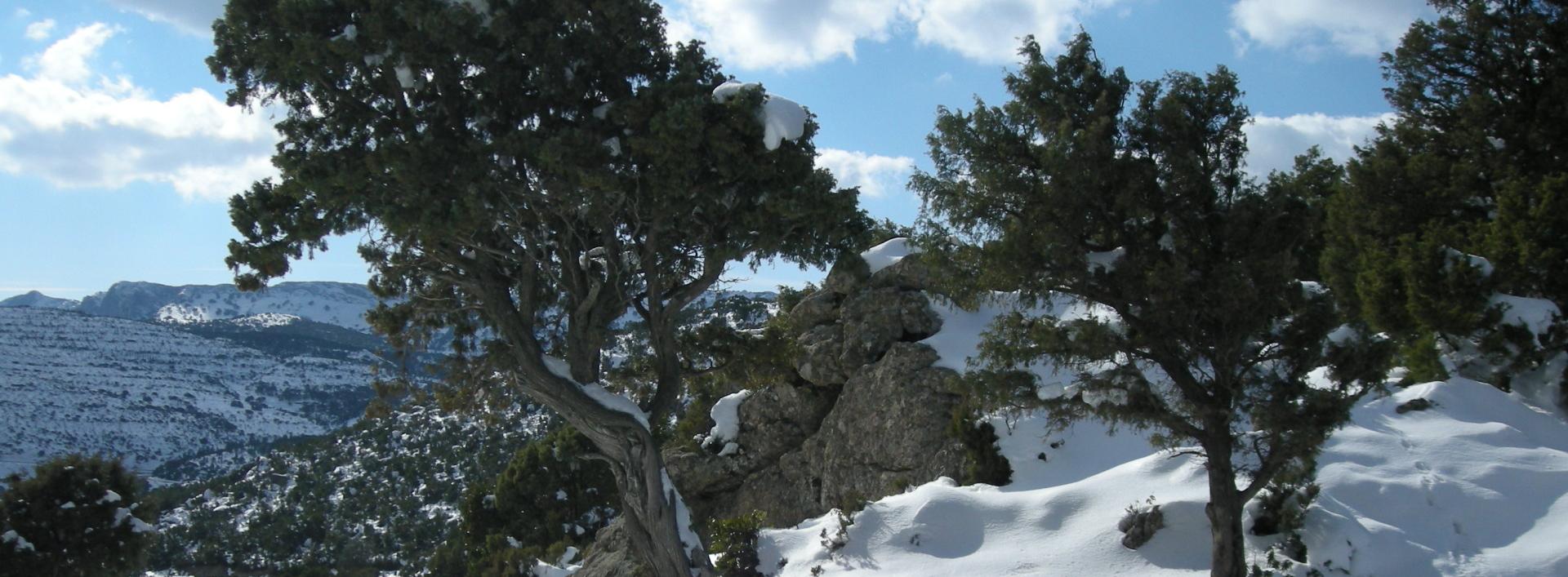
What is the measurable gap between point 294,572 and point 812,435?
34.2m

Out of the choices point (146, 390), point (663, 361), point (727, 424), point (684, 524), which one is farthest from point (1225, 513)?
point (146, 390)

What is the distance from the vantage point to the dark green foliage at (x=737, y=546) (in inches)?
484

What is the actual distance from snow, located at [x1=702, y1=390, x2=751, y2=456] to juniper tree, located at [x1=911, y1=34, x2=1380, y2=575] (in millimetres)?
10450

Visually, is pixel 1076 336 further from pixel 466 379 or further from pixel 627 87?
pixel 466 379

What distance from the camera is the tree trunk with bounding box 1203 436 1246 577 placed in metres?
9.20

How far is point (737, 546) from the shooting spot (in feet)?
41.3

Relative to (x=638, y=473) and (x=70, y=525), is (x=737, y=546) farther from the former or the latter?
(x=70, y=525)

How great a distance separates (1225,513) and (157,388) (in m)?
148

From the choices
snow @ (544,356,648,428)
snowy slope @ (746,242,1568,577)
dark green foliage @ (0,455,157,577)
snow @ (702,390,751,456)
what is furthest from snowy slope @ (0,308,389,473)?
snowy slope @ (746,242,1568,577)

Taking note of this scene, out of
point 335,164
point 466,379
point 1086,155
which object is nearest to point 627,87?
point 335,164

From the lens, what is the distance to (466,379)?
41.8ft

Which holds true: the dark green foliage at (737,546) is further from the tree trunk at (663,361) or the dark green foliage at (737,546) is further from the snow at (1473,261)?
the snow at (1473,261)

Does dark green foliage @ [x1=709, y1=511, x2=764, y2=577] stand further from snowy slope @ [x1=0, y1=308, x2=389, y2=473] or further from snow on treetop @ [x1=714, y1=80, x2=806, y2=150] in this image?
snowy slope @ [x1=0, y1=308, x2=389, y2=473]

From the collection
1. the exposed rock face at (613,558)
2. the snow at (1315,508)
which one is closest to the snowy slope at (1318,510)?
the snow at (1315,508)
